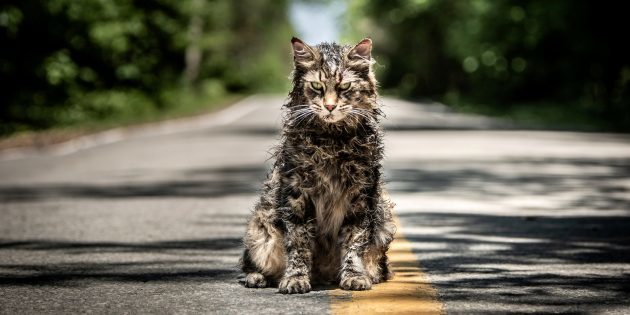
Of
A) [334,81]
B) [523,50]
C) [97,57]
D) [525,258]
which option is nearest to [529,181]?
[525,258]

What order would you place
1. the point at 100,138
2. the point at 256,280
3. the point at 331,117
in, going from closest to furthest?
the point at 331,117
the point at 256,280
the point at 100,138

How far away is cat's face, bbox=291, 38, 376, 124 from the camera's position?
16.3 ft

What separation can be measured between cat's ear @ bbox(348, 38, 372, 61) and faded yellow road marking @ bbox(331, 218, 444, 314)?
1.24 m

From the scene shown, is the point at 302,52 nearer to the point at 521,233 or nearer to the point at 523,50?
the point at 521,233

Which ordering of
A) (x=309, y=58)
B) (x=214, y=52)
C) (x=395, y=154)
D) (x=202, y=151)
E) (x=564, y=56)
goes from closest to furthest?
(x=309, y=58) → (x=395, y=154) → (x=202, y=151) → (x=564, y=56) → (x=214, y=52)

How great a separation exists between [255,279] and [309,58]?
4.15 ft

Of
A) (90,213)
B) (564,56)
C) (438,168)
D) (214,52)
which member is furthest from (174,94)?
(90,213)

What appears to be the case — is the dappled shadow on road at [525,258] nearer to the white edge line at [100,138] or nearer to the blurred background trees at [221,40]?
the blurred background trees at [221,40]

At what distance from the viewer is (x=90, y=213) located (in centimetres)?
940

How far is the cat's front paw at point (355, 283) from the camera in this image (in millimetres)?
5113

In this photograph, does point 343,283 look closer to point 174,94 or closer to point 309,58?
point 309,58

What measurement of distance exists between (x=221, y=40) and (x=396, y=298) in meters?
55.7

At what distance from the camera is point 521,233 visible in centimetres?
768

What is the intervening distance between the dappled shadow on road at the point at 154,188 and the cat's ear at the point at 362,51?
595 centimetres
